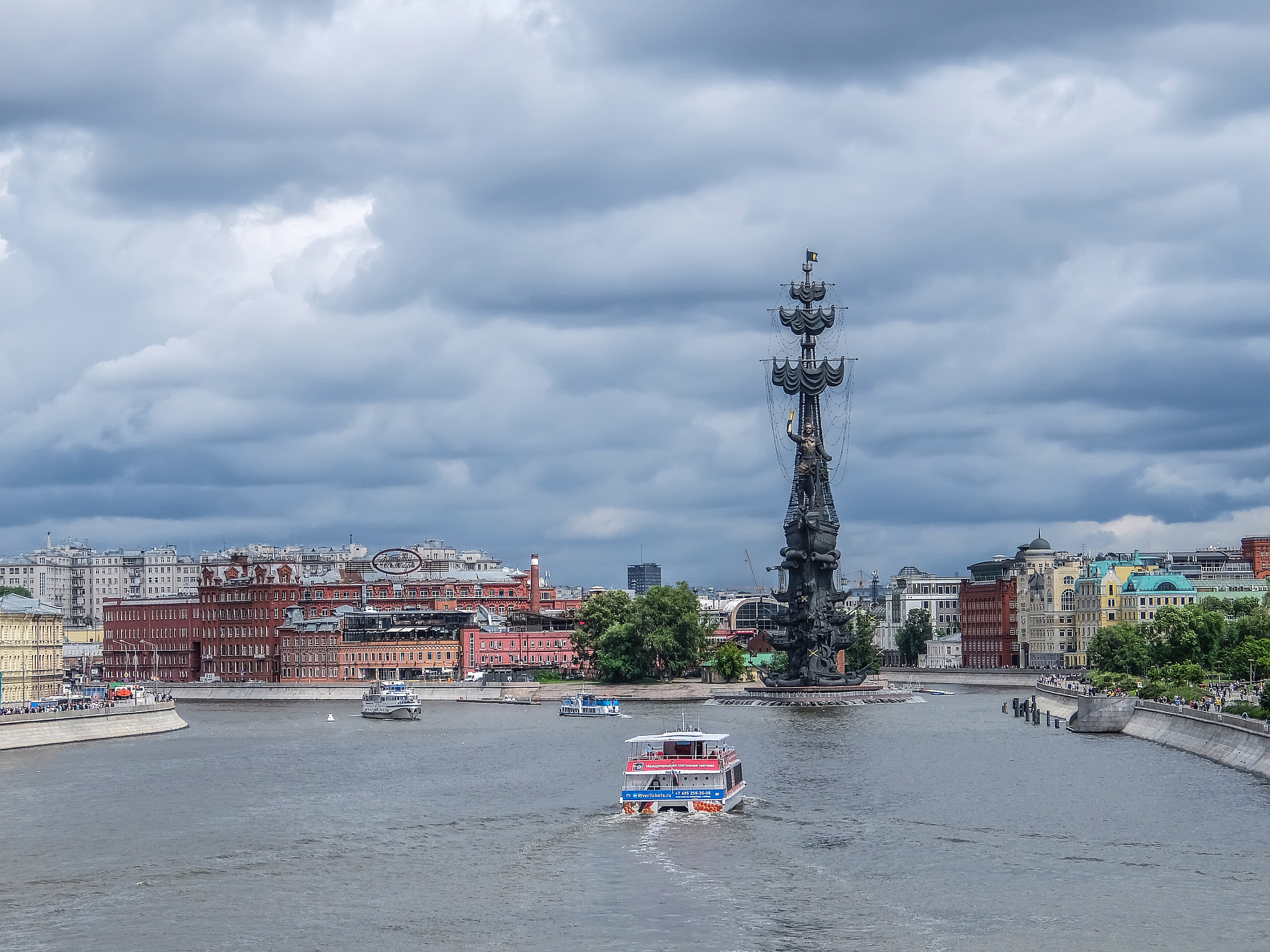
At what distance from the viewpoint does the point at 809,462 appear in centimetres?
18650

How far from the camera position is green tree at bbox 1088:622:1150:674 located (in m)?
173

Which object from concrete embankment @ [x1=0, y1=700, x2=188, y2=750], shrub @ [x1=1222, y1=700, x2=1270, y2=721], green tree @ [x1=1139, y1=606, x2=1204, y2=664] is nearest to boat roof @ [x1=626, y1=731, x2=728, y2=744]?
shrub @ [x1=1222, y1=700, x2=1270, y2=721]

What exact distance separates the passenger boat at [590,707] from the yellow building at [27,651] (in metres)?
46.3

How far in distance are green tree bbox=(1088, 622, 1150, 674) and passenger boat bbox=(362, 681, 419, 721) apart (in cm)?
6862

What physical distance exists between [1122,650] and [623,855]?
4841 inches

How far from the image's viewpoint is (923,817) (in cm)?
7438

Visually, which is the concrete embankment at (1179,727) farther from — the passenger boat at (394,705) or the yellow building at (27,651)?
the yellow building at (27,651)

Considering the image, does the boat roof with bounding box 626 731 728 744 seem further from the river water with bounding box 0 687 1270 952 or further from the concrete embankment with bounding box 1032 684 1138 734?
the concrete embankment with bounding box 1032 684 1138 734

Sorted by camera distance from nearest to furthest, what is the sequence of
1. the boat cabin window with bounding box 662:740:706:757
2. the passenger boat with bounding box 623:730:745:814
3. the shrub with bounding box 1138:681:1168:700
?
1. the passenger boat with bounding box 623:730:745:814
2. the boat cabin window with bounding box 662:740:706:757
3. the shrub with bounding box 1138:681:1168:700

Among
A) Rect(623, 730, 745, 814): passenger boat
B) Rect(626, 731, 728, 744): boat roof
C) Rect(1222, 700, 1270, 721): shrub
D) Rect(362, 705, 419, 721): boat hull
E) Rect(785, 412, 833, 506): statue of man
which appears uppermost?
Rect(785, 412, 833, 506): statue of man

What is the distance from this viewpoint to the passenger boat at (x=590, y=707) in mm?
159875

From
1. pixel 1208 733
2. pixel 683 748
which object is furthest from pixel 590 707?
pixel 683 748

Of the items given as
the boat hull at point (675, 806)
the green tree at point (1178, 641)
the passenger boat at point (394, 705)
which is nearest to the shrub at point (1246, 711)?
the boat hull at point (675, 806)

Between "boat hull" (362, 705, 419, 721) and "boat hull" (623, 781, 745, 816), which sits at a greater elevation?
"boat hull" (623, 781, 745, 816)
